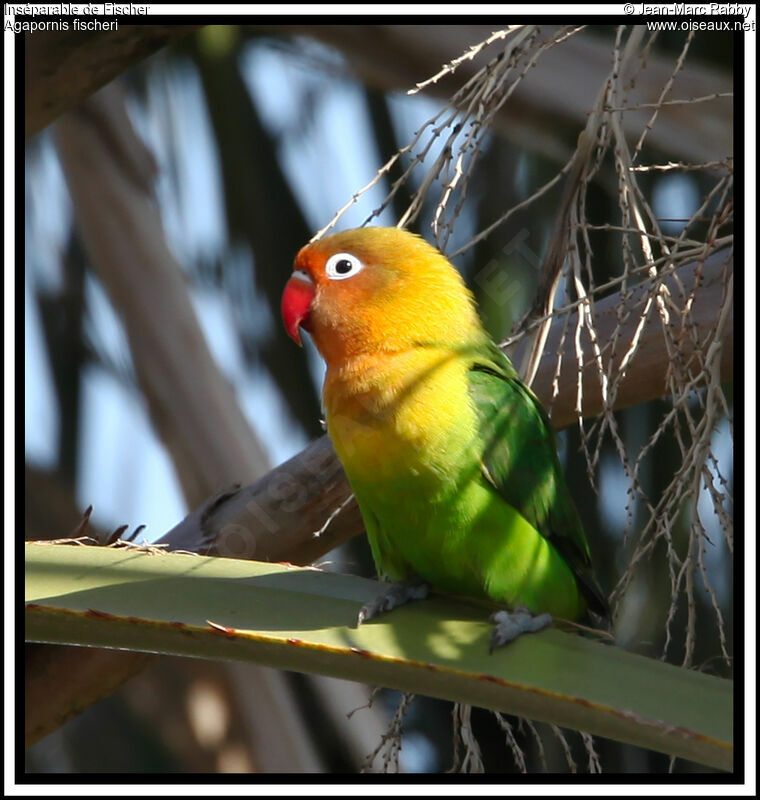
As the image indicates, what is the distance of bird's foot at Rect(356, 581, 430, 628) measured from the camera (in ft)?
5.97

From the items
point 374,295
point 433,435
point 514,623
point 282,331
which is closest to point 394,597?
point 514,623

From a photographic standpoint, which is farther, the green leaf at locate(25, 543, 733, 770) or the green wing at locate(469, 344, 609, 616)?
the green wing at locate(469, 344, 609, 616)

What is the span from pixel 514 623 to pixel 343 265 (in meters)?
1.06

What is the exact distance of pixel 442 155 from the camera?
2.02 metres

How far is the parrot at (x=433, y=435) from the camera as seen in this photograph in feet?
7.36

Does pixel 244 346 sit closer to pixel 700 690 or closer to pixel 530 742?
pixel 530 742

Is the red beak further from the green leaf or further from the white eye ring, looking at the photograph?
the green leaf

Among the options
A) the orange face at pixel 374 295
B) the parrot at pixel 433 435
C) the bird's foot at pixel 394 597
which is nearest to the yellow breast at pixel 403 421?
the parrot at pixel 433 435

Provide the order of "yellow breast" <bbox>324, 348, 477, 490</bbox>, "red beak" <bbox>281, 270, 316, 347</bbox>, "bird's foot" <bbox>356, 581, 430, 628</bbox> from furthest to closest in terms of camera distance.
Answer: "red beak" <bbox>281, 270, 316, 347</bbox>
"yellow breast" <bbox>324, 348, 477, 490</bbox>
"bird's foot" <bbox>356, 581, 430, 628</bbox>

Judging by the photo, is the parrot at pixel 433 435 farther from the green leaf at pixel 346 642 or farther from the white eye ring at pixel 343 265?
the green leaf at pixel 346 642

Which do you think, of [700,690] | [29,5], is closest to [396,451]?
[700,690]

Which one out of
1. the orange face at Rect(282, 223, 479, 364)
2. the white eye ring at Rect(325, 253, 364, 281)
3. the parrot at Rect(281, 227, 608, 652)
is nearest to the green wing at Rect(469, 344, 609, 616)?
the parrot at Rect(281, 227, 608, 652)

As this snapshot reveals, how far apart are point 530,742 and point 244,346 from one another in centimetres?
251

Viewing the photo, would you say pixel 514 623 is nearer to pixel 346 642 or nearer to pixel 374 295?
pixel 346 642
